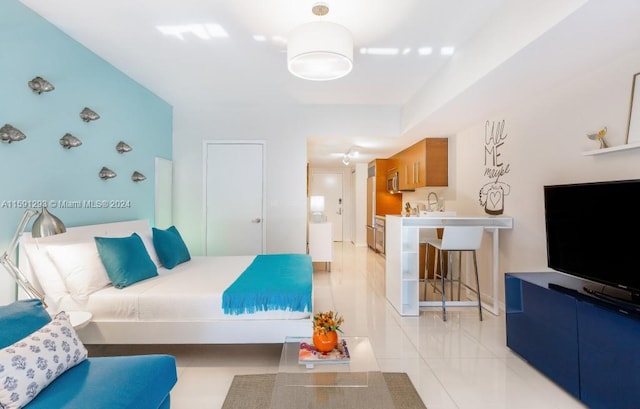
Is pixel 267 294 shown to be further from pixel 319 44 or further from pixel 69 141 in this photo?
pixel 69 141

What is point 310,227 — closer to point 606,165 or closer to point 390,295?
point 390,295

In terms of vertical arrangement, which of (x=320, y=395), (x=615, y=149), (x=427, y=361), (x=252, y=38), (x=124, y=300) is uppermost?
(x=252, y=38)

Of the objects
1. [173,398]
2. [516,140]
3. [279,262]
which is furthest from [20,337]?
[516,140]

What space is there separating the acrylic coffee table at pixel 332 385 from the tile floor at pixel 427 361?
0.57 meters

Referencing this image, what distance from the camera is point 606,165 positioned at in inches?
88.0

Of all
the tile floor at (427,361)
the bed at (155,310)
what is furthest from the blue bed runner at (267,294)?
the tile floor at (427,361)

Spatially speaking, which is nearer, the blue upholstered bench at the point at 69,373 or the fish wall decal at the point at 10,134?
the blue upholstered bench at the point at 69,373

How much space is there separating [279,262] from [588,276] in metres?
2.49

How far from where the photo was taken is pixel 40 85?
232 centimetres

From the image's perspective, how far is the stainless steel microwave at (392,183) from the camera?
645 cm

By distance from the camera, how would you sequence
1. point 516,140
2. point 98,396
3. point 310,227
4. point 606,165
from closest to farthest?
point 98,396, point 606,165, point 516,140, point 310,227

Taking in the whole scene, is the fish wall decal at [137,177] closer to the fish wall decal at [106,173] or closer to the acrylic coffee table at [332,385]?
the fish wall decal at [106,173]

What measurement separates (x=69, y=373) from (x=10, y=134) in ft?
5.63

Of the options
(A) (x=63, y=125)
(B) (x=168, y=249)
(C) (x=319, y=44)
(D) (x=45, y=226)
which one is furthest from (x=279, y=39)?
(B) (x=168, y=249)
